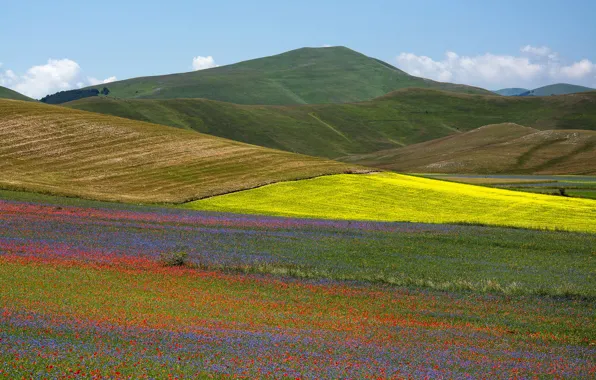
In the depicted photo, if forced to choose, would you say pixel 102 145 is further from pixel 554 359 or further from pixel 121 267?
pixel 554 359

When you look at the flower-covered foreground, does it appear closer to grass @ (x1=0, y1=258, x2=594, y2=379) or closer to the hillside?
grass @ (x1=0, y1=258, x2=594, y2=379)

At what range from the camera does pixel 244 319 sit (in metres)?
19.0

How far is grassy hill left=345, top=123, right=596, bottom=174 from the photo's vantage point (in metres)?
143

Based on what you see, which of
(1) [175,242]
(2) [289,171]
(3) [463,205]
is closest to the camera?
(1) [175,242]

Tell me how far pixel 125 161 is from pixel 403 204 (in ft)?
108

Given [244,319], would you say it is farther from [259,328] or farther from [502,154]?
[502,154]

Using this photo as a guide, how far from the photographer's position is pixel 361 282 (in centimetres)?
2692

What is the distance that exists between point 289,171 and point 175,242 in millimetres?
39270

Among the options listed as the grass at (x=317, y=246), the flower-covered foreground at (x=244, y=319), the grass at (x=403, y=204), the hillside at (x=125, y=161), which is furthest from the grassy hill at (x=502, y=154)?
the flower-covered foreground at (x=244, y=319)

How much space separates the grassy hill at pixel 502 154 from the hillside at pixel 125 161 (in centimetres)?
7088

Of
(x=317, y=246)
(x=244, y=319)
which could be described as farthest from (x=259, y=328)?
(x=317, y=246)

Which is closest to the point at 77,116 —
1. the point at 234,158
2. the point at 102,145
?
the point at 102,145

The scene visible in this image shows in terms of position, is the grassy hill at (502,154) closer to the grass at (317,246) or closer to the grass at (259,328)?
the grass at (317,246)

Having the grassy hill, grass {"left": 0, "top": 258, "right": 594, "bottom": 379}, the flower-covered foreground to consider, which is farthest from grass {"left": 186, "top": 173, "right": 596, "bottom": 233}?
the grassy hill
